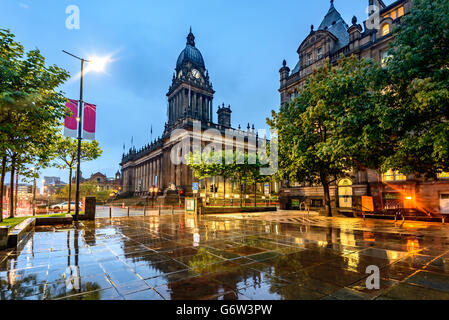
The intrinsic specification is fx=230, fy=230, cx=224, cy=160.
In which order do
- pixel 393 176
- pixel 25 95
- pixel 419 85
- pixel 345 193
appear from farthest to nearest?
pixel 345 193
pixel 393 176
pixel 419 85
pixel 25 95

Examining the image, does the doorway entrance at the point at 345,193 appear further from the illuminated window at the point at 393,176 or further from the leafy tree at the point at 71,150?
the leafy tree at the point at 71,150

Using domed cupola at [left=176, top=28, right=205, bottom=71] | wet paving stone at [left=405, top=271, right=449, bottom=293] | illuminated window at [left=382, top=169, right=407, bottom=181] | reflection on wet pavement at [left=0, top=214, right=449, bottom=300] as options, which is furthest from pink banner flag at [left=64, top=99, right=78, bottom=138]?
domed cupola at [left=176, top=28, right=205, bottom=71]

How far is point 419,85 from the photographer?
10.2m

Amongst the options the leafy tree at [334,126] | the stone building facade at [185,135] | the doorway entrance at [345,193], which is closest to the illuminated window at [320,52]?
the leafy tree at [334,126]

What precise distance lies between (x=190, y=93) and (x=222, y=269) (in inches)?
2954

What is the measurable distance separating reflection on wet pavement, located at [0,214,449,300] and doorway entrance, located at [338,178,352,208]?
19180 millimetres

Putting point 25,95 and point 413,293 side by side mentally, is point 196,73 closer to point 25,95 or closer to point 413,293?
point 25,95

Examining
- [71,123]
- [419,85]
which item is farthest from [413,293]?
[71,123]

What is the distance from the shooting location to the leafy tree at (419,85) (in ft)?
33.8

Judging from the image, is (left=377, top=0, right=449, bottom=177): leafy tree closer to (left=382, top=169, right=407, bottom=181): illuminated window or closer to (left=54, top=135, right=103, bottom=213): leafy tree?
(left=382, top=169, right=407, bottom=181): illuminated window

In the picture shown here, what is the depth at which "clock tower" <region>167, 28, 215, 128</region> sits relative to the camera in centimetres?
7500

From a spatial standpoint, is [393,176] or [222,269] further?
[393,176]
